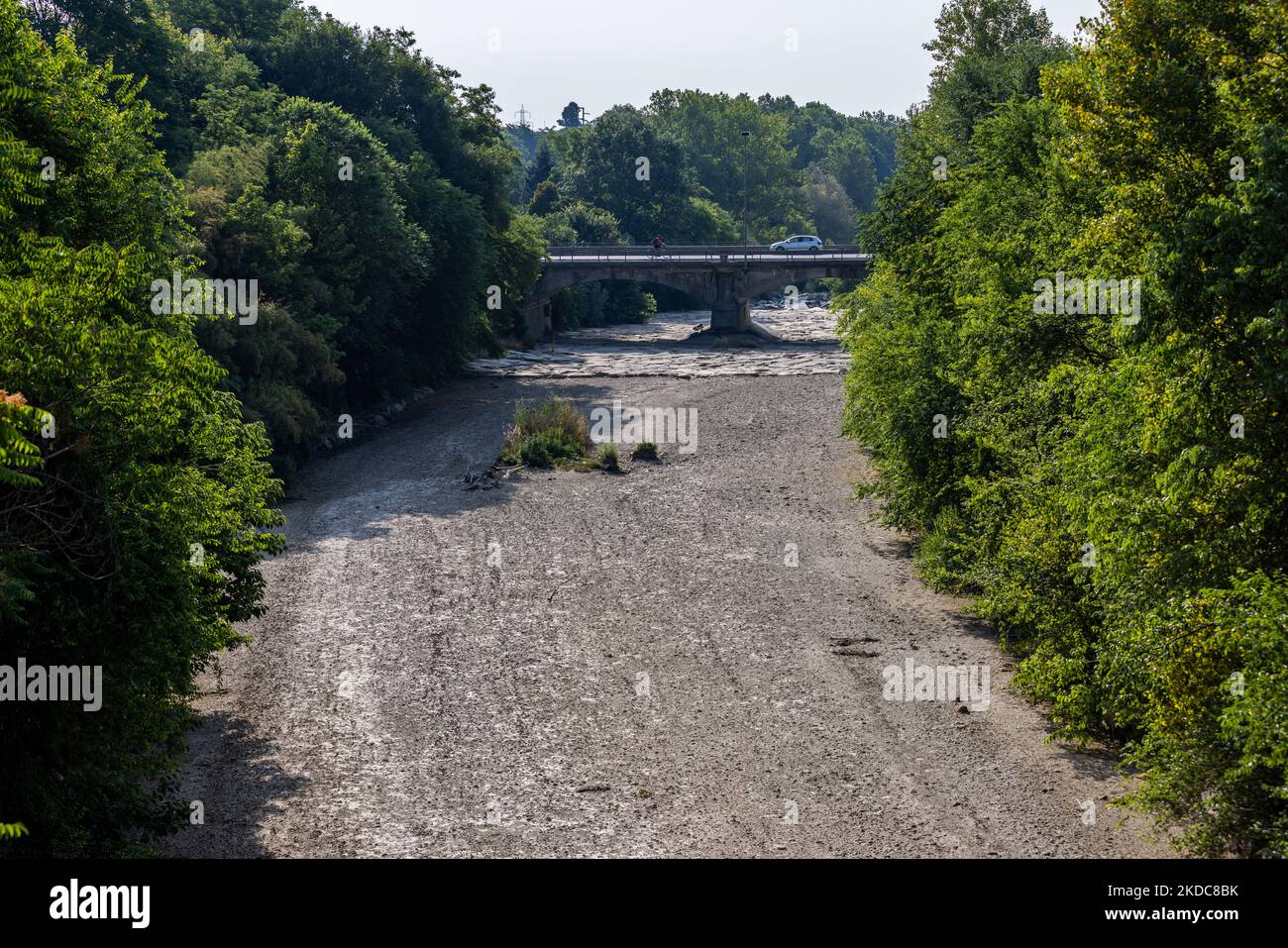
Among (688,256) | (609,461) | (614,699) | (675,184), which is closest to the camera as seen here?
(614,699)

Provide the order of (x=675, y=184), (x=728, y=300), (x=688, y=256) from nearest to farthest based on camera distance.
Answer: (x=728, y=300) < (x=688, y=256) < (x=675, y=184)

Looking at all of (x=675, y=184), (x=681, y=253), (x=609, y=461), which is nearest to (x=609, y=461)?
(x=609, y=461)

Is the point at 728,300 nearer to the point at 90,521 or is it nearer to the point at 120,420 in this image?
the point at 120,420

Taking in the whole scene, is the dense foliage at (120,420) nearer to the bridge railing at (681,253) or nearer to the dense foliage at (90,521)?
the dense foliage at (90,521)

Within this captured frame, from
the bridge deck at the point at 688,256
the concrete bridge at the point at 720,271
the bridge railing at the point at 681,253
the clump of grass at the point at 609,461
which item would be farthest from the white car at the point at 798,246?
the clump of grass at the point at 609,461
